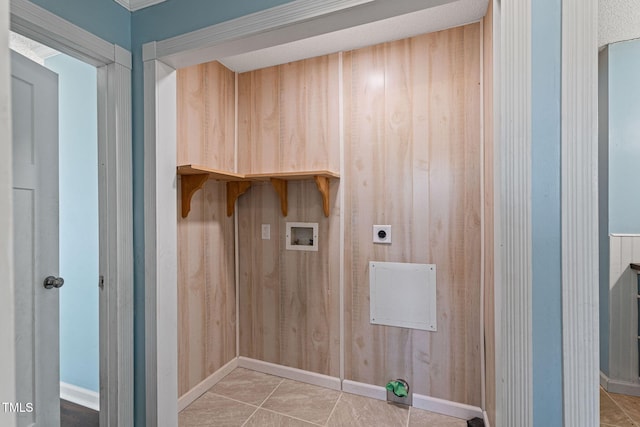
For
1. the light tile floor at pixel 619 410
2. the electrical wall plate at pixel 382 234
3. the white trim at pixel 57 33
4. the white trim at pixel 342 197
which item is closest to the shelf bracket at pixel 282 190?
the white trim at pixel 342 197

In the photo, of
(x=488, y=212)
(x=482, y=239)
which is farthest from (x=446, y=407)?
(x=488, y=212)

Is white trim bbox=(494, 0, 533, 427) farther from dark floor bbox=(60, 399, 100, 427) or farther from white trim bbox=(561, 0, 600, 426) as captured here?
dark floor bbox=(60, 399, 100, 427)

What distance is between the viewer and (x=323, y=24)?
48.1 inches

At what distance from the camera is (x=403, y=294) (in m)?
2.03

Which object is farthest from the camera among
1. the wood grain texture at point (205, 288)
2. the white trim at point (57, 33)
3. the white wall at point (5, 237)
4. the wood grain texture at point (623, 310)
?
the wood grain texture at point (205, 288)

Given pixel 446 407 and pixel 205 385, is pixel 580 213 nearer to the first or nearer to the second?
pixel 446 407

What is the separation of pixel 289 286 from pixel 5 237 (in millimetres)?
2189

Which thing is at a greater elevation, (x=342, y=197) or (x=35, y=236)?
(x=342, y=197)

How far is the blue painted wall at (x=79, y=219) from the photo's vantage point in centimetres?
201

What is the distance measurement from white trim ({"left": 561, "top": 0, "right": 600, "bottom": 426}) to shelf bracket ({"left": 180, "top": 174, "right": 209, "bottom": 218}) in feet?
6.02

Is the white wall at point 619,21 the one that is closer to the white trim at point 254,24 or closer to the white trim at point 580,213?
the white trim at point 580,213

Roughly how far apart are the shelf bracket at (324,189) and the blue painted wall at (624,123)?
1535 mm

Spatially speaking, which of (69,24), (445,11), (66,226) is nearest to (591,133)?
(445,11)

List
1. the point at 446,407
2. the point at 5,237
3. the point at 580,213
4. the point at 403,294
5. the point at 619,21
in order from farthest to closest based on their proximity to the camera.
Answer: the point at 403,294 → the point at 446,407 → the point at 619,21 → the point at 580,213 → the point at 5,237
